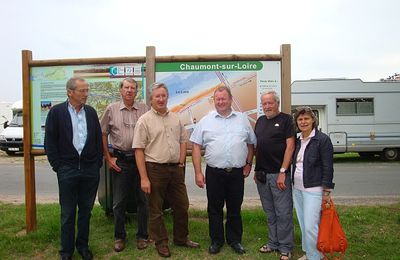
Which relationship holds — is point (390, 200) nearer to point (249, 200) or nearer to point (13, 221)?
point (249, 200)

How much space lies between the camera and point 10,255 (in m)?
4.66

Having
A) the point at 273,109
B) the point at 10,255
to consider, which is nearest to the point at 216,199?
the point at 273,109

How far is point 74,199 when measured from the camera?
14.2 ft

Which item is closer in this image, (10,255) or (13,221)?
(10,255)

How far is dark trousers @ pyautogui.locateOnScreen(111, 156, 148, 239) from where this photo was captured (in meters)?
4.61

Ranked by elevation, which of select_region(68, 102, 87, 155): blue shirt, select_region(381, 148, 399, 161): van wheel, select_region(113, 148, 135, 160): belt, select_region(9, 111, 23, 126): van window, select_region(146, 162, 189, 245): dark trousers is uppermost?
select_region(9, 111, 23, 126): van window

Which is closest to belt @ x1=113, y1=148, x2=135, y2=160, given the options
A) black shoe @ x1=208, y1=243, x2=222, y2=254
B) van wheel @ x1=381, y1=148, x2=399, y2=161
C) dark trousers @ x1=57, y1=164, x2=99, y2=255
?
dark trousers @ x1=57, y1=164, x2=99, y2=255

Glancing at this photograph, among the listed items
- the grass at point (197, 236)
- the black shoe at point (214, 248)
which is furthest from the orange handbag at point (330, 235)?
the black shoe at point (214, 248)

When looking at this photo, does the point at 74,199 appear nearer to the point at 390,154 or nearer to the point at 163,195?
the point at 163,195

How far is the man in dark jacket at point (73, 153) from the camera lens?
13.8ft

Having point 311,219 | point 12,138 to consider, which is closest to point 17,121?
point 12,138

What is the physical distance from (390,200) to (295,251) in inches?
166

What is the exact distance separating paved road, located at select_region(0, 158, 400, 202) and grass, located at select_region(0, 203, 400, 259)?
226 centimetres

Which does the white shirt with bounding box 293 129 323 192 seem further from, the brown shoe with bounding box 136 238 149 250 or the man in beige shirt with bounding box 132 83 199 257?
the brown shoe with bounding box 136 238 149 250
